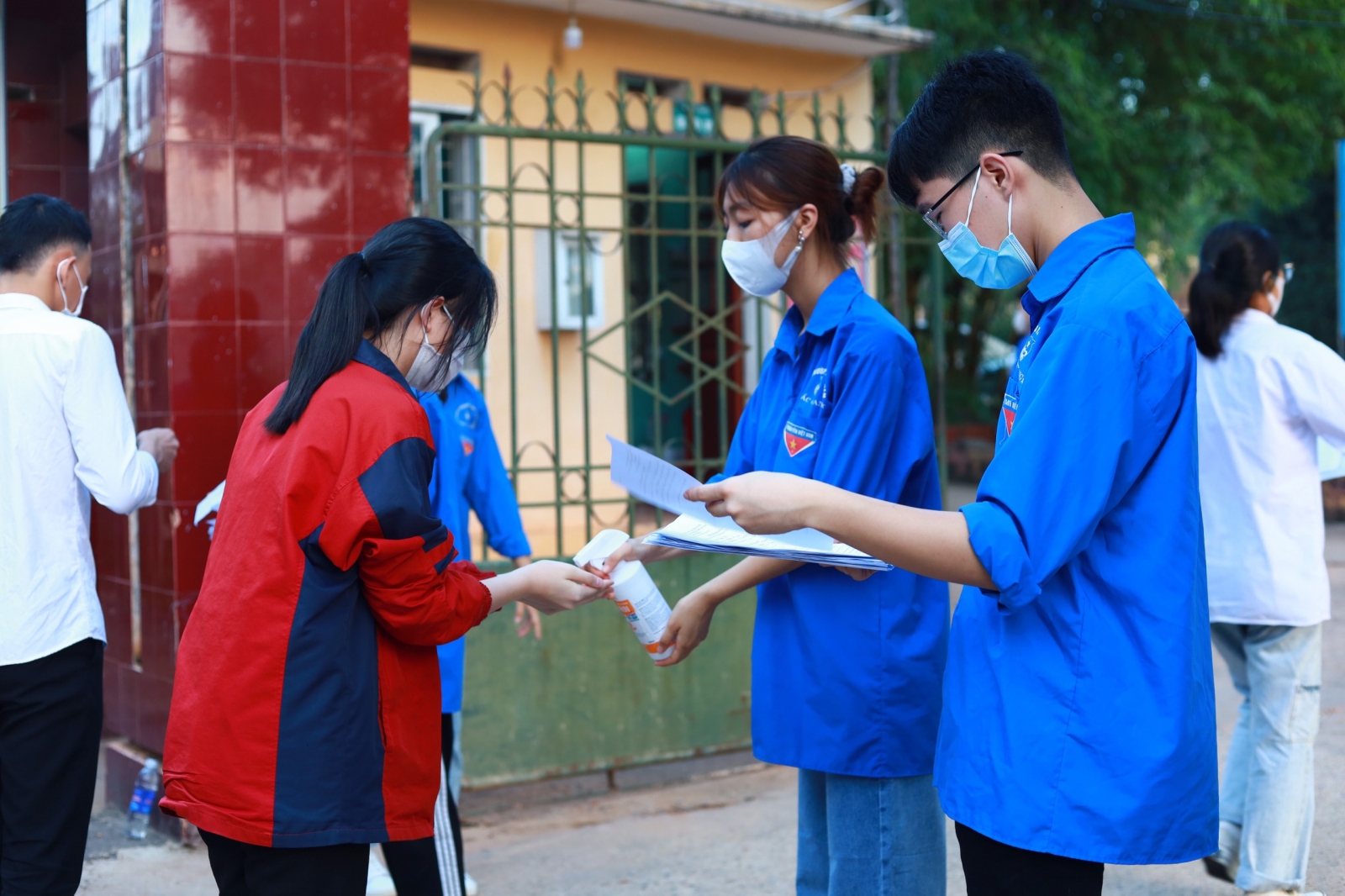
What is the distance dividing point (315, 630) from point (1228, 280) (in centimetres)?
289

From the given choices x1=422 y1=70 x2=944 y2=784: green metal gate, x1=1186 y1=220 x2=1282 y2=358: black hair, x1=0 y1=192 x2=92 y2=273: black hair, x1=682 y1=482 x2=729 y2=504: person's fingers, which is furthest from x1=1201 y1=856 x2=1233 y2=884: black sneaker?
x1=0 y1=192 x2=92 y2=273: black hair

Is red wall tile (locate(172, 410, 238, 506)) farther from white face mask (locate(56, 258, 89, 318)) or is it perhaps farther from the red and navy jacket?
the red and navy jacket

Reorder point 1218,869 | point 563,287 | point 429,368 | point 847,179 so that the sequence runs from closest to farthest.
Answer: point 429,368, point 847,179, point 1218,869, point 563,287

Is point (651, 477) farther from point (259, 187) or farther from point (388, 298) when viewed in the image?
point (259, 187)

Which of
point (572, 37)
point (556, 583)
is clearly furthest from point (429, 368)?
point (572, 37)

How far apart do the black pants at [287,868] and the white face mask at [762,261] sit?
138 cm

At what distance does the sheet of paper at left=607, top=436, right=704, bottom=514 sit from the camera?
196 centimetres

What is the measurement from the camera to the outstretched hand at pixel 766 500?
1665 millimetres

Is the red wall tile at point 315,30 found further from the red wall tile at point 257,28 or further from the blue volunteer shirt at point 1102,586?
the blue volunteer shirt at point 1102,586

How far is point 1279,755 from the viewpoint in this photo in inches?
140

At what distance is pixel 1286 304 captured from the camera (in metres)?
15.6

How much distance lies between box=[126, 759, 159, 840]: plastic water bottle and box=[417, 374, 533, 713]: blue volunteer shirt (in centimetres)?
117

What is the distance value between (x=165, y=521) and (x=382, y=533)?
2.41 meters

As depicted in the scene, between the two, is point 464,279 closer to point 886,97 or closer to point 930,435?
point 930,435
